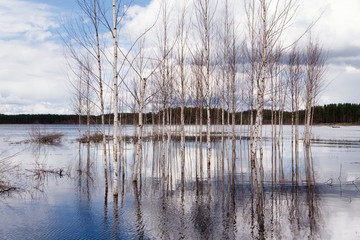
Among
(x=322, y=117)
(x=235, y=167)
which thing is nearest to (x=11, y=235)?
(x=235, y=167)

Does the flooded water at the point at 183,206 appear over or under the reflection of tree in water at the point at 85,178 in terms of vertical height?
over

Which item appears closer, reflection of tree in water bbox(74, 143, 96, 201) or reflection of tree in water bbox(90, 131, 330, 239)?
reflection of tree in water bbox(90, 131, 330, 239)

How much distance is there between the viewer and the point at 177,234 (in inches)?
264

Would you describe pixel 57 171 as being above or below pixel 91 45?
below

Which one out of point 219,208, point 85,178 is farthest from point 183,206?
point 85,178

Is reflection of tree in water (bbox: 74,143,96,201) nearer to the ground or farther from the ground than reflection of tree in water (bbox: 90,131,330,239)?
nearer to the ground

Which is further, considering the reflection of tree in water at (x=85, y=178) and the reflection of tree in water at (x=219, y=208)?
the reflection of tree in water at (x=85, y=178)

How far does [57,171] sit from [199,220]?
1058cm

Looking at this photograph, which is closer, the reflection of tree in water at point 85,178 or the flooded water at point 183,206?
the flooded water at point 183,206

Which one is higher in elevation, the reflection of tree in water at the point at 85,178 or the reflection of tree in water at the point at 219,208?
the reflection of tree in water at the point at 219,208

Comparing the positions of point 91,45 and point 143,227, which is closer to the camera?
point 143,227

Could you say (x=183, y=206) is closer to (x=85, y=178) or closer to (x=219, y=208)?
(x=219, y=208)

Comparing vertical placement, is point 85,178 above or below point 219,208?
below

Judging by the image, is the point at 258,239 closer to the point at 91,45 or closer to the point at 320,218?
the point at 320,218
